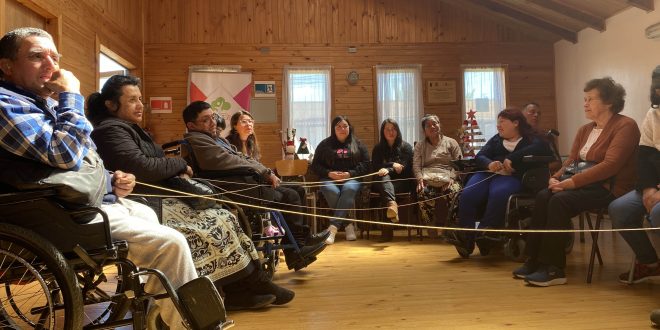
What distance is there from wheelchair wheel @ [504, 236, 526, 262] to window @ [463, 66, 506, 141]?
147 inches

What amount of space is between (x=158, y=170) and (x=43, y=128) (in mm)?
773

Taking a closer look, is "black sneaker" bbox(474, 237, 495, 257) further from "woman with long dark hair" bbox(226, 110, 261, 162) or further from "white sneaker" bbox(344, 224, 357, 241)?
"woman with long dark hair" bbox(226, 110, 261, 162)

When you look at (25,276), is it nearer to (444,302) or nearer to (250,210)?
(250,210)

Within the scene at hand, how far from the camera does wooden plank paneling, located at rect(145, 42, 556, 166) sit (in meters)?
6.80

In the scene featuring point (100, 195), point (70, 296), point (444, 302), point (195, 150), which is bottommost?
point (444, 302)

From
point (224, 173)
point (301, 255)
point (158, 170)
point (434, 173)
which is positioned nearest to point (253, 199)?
→ point (224, 173)

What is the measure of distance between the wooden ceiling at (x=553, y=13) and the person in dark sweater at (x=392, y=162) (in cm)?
252

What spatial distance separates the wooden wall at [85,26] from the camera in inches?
158

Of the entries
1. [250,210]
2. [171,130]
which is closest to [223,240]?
[250,210]

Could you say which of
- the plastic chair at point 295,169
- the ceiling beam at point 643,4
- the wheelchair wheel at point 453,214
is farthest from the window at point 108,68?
the ceiling beam at point 643,4

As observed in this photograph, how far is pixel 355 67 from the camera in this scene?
22.9 feet

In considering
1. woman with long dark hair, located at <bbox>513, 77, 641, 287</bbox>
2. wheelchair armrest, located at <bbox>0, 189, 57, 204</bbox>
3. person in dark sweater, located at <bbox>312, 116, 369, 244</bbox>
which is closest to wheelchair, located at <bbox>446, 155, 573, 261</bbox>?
woman with long dark hair, located at <bbox>513, 77, 641, 287</bbox>

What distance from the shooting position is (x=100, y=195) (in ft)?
4.88

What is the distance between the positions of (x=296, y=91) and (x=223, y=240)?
4.90m
